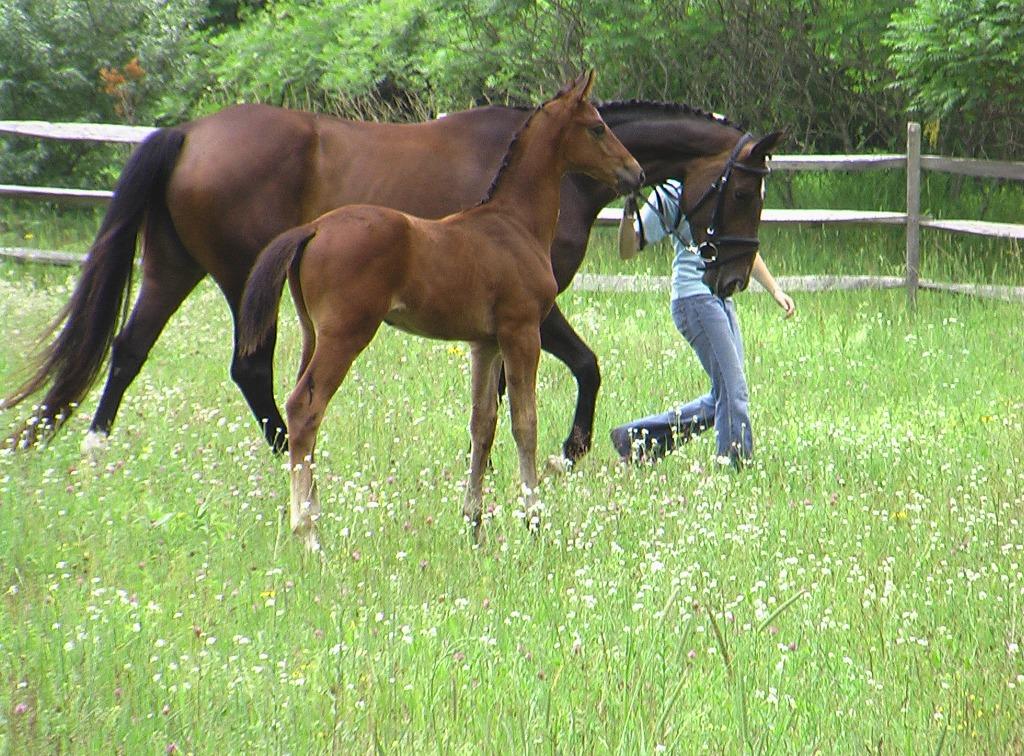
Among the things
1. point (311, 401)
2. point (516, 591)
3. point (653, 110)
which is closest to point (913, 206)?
point (653, 110)

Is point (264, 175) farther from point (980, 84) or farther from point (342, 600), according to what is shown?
point (980, 84)

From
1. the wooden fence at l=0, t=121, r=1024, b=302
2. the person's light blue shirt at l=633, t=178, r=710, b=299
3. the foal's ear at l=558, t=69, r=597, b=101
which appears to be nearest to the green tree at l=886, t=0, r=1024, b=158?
the wooden fence at l=0, t=121, r=1024, b=302

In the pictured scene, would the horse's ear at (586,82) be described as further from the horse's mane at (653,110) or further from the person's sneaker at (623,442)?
the person's sneaker at (623,442)

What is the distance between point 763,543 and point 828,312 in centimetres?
632

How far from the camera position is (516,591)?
4.45m

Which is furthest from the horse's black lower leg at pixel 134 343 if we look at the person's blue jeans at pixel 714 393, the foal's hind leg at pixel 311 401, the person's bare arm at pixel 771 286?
the person's bare arm at pixel 771 286

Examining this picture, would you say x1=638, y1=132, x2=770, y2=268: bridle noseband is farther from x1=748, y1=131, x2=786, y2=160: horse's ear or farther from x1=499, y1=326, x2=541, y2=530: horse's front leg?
x1=499, y1=326, x2=541, y2=530: horse's front leg

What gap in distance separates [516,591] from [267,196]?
286 centimetres

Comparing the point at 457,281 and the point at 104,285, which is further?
the point at 104,285

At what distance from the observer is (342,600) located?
4297 millimetres

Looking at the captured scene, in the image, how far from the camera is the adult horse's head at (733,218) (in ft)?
20.5

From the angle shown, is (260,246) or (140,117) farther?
(140,117)

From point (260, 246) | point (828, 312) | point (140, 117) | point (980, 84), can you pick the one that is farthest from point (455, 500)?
point (140, 117)

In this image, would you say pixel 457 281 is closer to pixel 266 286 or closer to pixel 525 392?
pixel 525 392
